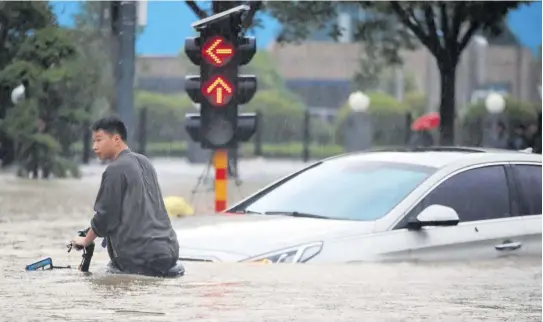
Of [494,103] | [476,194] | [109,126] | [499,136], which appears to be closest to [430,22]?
[499,136]

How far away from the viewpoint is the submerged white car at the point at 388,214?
1091cm

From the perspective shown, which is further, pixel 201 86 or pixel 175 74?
pixel 175 74

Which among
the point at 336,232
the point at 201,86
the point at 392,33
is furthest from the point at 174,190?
the point at 336,232

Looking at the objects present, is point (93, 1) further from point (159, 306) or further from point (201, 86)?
point (159, 306)

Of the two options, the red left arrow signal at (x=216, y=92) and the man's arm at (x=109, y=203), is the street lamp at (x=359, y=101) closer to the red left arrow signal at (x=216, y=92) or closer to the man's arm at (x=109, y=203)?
the red left arrow signal at (x=216, y=92)

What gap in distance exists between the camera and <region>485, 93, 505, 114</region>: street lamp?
3120 centimetres

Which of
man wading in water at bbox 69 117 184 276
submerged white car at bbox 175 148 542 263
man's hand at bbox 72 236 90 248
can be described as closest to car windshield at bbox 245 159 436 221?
submerged white car at bbox 175 148 542 263

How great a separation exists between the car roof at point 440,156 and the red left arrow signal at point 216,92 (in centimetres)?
341

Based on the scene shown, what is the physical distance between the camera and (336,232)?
10992 mm

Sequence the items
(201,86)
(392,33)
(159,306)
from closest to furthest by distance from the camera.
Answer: (159,306) < (201,86) < (392,33)

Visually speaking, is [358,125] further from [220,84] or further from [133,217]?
[133,217]

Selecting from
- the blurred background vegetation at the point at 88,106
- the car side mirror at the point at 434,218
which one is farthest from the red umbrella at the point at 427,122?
the car side mirror at the point at 434,218

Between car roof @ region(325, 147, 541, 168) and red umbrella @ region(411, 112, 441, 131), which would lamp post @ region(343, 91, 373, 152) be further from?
car roof @ region(325, 147, 541, 168)

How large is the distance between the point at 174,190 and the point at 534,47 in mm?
7235
